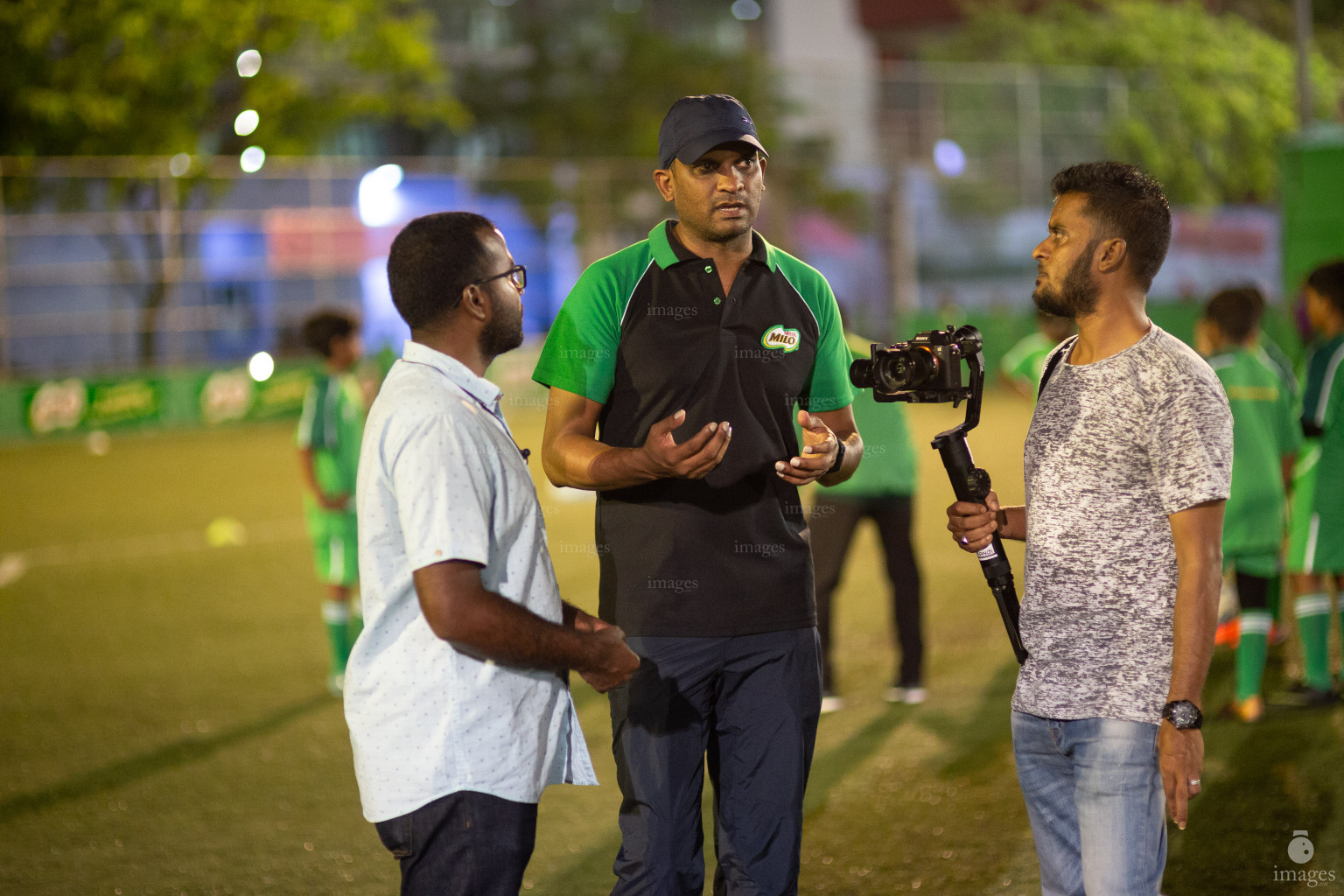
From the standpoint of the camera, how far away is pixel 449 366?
273 centimetres

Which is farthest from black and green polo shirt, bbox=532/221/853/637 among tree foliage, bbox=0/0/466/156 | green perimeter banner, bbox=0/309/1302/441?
tree foliage, bbox=0/0/466/156

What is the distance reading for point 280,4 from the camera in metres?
28.4

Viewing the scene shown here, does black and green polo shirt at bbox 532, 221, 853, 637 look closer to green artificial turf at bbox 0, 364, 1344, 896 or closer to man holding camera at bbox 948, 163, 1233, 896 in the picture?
man holding camera at bbox 948, 163, 1233, 896

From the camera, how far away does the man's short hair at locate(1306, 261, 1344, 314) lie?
6.20m

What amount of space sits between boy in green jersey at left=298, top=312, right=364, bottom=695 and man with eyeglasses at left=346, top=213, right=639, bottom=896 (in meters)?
4.75

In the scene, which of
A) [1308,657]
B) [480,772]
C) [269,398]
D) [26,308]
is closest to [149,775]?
[480,772]

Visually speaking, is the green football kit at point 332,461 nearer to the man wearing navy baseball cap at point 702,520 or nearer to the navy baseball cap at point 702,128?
the man wearing navy baseball cap at point 702,520

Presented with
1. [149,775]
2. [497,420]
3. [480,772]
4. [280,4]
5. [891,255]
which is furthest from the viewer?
[891,255]

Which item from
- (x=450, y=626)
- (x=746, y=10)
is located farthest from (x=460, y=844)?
(x=746, y=10)

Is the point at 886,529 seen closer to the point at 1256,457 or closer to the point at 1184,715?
the point at 1256,457

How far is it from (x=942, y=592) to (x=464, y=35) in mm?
39882

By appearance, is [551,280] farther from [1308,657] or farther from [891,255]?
[1308,657]

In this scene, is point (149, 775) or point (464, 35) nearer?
point (149, 775)

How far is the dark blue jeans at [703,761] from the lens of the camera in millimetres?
3184
